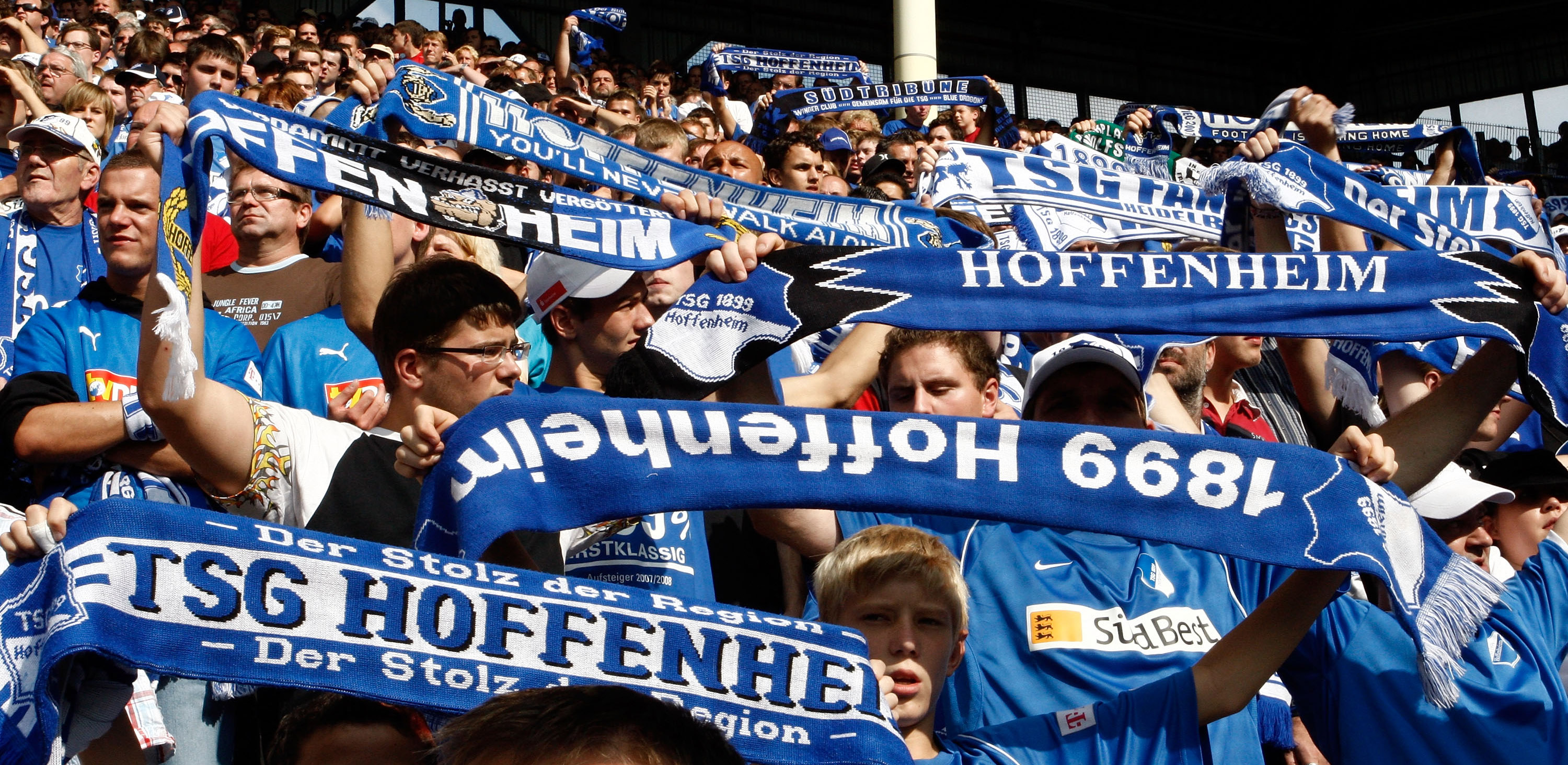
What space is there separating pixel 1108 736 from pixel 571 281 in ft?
6.17

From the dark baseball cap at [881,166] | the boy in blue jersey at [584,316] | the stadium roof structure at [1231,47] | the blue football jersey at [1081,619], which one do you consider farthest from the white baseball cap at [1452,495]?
the stadium roof structure at [1231,47]

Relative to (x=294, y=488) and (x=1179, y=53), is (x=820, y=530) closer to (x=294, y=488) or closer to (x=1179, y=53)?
(x=294, y=488)

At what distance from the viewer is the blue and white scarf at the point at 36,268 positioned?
193 inches

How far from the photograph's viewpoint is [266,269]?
15.3ft

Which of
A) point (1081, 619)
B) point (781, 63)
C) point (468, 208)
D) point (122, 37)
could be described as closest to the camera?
point (1081, 619)

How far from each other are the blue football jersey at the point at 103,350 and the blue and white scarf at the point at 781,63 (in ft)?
32.0

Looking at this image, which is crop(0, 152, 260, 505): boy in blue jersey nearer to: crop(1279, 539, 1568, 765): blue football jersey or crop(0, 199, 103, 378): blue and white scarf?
crop(0, 199, 103, 378): blue and white scarf

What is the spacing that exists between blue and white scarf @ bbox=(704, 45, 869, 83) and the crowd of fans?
8.40 m

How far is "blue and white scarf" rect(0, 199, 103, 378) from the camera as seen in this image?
16.1 feet

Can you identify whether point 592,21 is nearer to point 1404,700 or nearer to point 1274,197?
point 1274,197

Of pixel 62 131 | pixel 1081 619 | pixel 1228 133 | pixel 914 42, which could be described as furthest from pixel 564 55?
pixel 1081 619

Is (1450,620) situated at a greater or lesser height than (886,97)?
lesser

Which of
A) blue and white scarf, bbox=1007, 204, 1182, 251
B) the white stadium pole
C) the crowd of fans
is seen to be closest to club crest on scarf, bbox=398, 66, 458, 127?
the crowd of fans

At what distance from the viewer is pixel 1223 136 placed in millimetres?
8414
